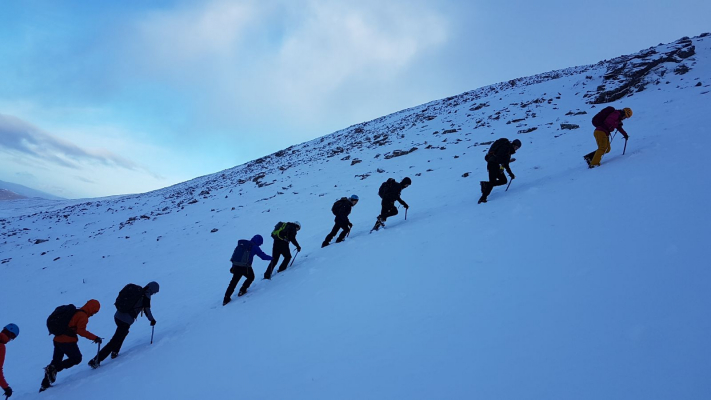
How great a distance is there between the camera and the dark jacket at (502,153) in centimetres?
805

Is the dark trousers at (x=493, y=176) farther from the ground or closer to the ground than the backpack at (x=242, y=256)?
farther from the ground

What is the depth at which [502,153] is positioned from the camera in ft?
26.5

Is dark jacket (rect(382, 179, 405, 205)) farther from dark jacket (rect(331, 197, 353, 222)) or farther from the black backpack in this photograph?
the black backpack

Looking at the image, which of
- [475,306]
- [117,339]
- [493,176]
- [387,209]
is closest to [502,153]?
[493,176]

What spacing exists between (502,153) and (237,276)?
7316mm

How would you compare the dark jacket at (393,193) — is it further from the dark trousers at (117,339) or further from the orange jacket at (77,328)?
the orange jacket at (77,328)

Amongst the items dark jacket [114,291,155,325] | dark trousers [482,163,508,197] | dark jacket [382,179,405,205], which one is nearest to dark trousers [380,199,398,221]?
dark jacket [382,179,405,205]

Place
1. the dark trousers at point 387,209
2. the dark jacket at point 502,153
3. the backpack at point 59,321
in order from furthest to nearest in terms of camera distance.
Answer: the dark trousers at point 387,209 → the dark jacket at point 502,153 → the backpack at point 59,321

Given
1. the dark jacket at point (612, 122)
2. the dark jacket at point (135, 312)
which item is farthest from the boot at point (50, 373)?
the dark jacket at point (612, 122)

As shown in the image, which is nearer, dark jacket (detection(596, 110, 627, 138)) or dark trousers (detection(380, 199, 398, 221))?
dark jacket (detection(596, 110, 627, 138))

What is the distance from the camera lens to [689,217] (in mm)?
4035

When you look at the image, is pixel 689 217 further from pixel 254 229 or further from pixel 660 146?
pixel 254 229

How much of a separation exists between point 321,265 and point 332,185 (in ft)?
48.8

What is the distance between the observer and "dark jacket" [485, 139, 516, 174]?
8.05 metres
